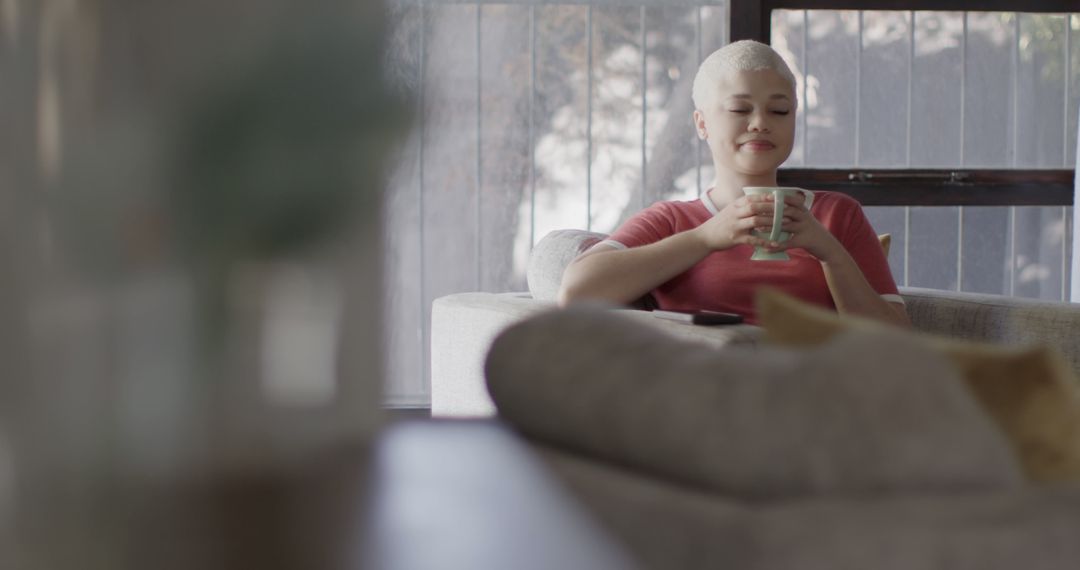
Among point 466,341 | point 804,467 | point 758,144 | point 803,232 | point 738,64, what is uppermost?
point 738,64

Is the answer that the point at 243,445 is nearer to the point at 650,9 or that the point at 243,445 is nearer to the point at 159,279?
the point at 159,279

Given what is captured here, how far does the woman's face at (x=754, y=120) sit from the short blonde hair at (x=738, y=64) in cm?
1

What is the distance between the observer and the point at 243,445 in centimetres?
55

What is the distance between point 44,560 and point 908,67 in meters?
4.61

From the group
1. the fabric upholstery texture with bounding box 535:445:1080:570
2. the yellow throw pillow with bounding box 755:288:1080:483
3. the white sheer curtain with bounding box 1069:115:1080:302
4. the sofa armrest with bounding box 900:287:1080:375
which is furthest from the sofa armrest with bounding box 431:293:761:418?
the white sheer curtain with bounding box 1069:115:1080:302

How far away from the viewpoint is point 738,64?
270 centimetres

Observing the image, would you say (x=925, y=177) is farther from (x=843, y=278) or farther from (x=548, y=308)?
(x=548, y=308)

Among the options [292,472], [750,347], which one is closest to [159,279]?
[292,472]

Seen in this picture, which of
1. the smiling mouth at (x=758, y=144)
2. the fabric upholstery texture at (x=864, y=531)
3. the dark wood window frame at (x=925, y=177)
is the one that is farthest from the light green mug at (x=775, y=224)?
the dark wood window frame at (x=925, y=177)

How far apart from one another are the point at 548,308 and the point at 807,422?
1.84 metres

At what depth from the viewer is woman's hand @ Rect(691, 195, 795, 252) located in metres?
2.36

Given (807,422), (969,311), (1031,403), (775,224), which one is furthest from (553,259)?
(807,422)

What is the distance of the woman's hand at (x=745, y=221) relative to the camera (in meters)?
2.36

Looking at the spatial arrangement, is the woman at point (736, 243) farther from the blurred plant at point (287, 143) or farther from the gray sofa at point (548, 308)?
the blurred plant at point (287, 143)
